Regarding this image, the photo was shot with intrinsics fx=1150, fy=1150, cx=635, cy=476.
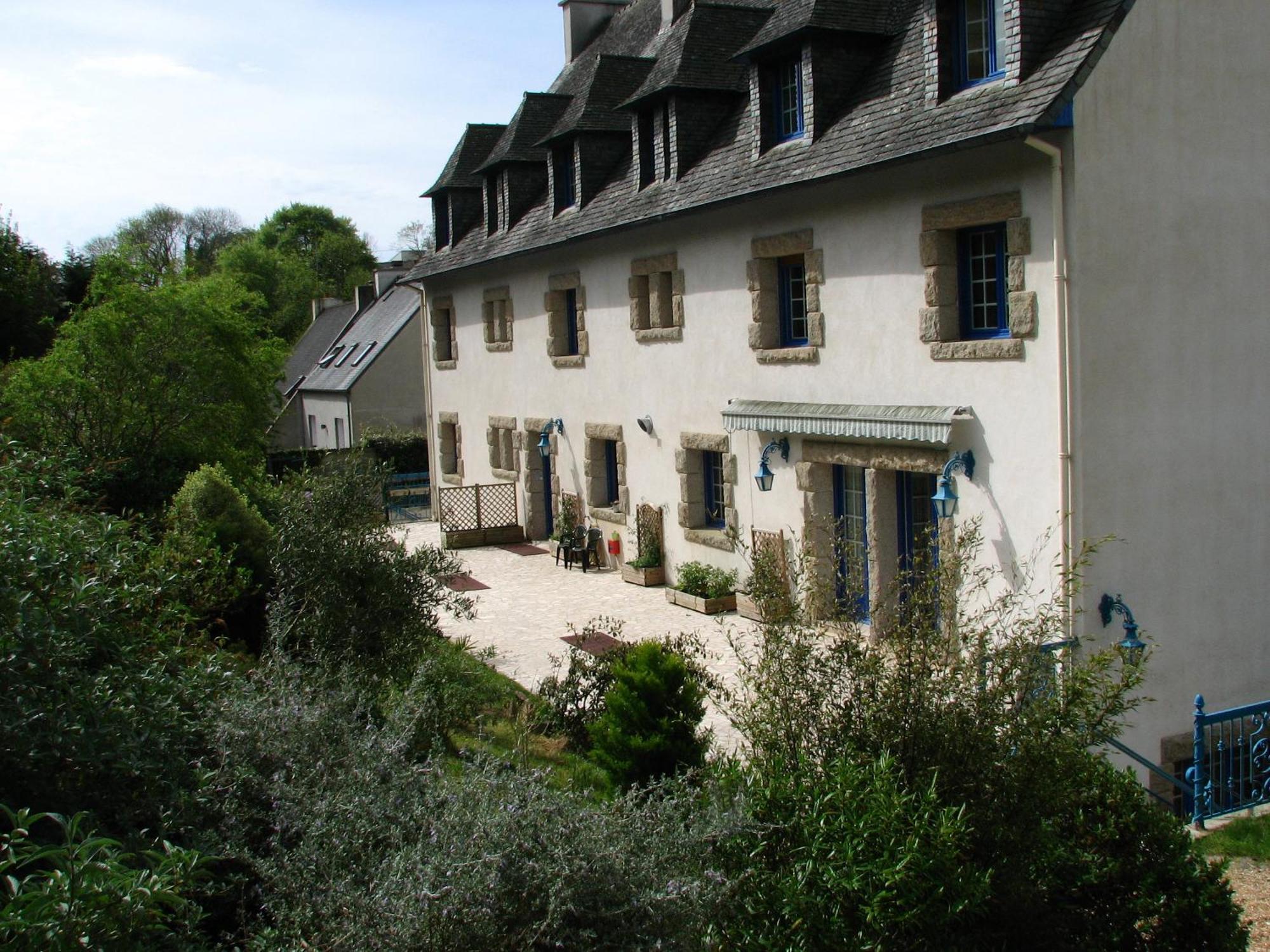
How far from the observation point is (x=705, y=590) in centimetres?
1576

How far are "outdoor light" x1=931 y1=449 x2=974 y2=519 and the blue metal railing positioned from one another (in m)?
2.96

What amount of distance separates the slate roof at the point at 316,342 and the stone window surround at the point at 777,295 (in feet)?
92.3

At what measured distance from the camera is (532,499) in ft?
72.6

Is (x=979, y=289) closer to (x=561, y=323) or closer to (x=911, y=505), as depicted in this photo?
(x=911, y=505)

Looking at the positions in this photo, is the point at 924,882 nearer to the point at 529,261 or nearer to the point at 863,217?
the point at 863,217

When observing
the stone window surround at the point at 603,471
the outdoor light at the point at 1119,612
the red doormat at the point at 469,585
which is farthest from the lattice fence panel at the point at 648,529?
the outdoor light at the point at 1119,612

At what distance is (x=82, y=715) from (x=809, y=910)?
2930 millimetres

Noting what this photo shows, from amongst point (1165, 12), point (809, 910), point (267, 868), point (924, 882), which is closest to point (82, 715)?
point (267, 868)

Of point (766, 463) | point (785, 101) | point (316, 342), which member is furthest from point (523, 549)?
point (316, 342)

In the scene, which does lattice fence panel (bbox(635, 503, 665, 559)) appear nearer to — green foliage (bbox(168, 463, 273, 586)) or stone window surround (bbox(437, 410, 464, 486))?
green foliage (bbox(168, 463, 273, 586))

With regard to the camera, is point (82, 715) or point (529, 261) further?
point (529, 261)

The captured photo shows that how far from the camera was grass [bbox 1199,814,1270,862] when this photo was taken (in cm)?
873

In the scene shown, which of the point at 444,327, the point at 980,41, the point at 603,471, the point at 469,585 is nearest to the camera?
the point at 980,41

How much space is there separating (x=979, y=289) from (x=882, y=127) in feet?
6.71
